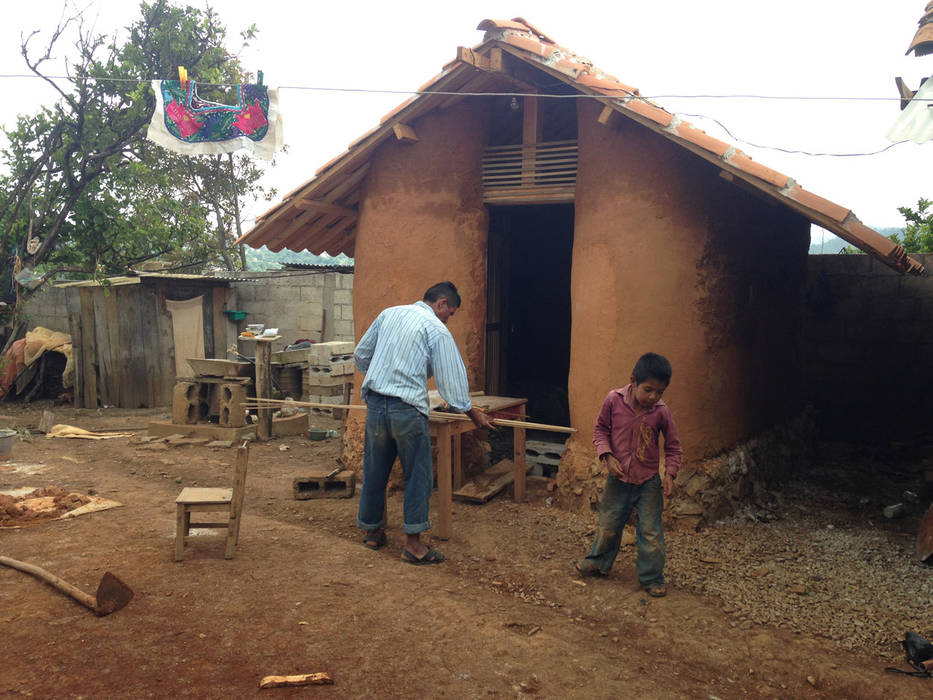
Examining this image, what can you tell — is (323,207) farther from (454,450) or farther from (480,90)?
(454,450)

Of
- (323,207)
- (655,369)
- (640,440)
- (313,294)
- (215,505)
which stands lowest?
(215,505)

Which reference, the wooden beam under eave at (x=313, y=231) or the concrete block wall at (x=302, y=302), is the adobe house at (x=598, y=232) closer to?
the wooden beam under eave at (x=313, y=231)

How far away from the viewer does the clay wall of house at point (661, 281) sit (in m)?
5.20

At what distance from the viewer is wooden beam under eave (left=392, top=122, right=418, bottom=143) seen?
6.05 metres

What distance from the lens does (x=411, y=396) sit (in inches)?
179

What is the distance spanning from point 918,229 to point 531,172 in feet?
26.9

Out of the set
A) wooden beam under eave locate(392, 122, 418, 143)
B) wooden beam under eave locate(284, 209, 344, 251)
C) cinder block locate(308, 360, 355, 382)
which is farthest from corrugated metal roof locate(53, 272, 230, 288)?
wooden beam under eave locate(392, 122, 418, 143)

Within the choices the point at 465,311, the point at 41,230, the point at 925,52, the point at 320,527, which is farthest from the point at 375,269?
the point at 41,230

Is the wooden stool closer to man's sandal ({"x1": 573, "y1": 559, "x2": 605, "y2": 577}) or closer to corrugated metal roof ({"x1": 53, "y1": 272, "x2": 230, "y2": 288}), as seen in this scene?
man's sandal ({"x1": 573, "y1": 559, "x2": 605, "y2": 577})

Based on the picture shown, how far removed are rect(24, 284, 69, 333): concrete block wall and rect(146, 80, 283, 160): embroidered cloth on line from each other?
775cm

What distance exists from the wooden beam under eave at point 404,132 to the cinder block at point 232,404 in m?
4.57

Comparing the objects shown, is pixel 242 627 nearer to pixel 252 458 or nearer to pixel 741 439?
pixel 741 439

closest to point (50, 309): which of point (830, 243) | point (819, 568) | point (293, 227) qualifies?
point (293, 227)

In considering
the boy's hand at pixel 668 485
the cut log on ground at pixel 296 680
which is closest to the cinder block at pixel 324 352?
the boy's hand at pixel 668 485
